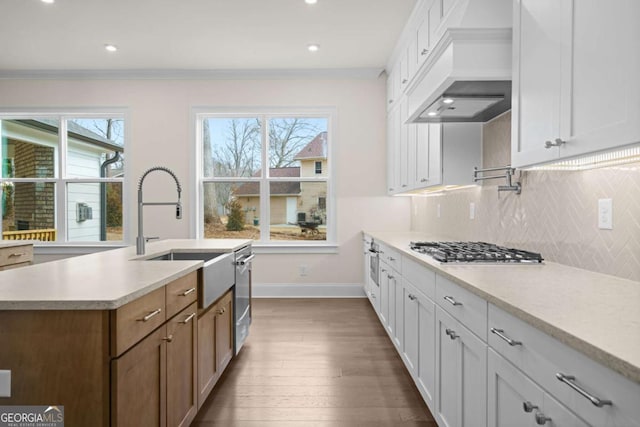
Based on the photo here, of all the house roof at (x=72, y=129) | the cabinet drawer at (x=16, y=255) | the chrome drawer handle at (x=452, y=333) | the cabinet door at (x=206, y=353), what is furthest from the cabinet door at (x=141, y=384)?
the house roof at (x=72, y=129)

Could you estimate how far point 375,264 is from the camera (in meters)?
3.86

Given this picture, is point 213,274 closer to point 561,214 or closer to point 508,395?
point 508,395

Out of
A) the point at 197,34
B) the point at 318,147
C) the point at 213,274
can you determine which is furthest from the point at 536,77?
the point at 318,147

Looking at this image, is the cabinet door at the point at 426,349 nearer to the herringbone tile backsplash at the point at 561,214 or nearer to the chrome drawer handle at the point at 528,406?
the herringbone tile backsplash at the point at 561,214

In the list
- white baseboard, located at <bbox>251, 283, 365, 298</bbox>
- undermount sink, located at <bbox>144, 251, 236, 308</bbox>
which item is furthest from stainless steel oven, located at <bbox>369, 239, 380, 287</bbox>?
undermount sink, located at <bbox>144, 251, 236, 308</bbox>

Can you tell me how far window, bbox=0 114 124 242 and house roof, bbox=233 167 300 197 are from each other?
1.60m

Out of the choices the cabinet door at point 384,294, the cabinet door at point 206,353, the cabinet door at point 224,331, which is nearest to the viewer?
the cabinet door at point 206,353

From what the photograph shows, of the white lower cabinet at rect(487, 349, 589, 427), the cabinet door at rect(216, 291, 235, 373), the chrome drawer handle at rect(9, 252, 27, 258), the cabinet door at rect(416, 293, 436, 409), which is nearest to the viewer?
the white lower cabinet at rect(487, 349, 589, 427)

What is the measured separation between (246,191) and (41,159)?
274 cm

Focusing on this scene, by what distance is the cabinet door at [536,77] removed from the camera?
4.71 feet

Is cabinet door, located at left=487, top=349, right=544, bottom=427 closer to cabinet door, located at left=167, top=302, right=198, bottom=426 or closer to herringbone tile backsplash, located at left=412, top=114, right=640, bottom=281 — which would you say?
herringbone tile backsplash, located at left=412, top=114, right=640, bottom=281

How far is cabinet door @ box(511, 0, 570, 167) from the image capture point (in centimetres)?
143

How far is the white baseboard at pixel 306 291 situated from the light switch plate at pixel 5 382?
3.77 meters

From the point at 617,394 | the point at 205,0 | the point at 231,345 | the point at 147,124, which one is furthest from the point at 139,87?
the point at 617,394
